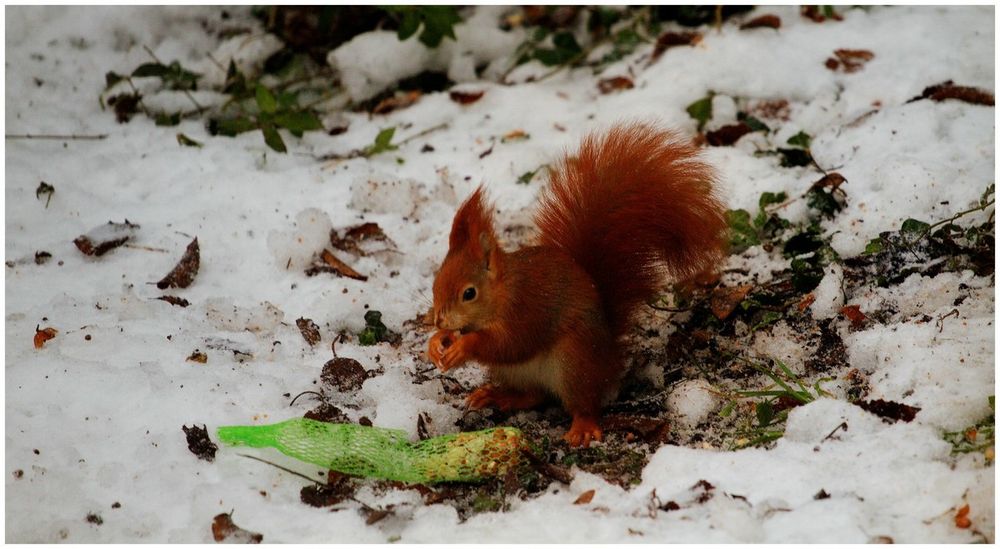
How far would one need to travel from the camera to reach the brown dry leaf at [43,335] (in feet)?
6.87

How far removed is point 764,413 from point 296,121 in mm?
1842

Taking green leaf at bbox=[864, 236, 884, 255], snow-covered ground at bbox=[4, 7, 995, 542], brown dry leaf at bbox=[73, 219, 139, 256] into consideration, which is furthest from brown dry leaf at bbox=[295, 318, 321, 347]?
green leaf at bbox=[864, 236, 884, 255]

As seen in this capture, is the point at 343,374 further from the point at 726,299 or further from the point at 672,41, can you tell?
the point at 672,41

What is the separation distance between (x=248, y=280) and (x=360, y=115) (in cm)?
104

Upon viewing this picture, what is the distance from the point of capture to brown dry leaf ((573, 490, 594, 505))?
1.72 meters

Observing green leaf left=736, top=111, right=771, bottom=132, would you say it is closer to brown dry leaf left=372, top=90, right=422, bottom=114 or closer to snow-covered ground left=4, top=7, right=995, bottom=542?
snow-covered ground left=4, top=7, right=995, bottom=542

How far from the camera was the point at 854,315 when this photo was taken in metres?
2.18

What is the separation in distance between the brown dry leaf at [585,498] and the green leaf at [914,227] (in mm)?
1107

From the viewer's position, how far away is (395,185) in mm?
2902

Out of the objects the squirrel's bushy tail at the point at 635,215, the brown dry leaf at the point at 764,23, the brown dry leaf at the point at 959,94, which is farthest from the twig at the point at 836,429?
the brown dry leaf at the point at 764,23

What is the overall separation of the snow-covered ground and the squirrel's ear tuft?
365 mm

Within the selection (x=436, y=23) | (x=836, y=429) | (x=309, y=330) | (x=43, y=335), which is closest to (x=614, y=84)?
(x=436, y=23)

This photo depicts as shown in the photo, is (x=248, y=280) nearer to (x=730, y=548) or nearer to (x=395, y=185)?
(x=395, y=185)

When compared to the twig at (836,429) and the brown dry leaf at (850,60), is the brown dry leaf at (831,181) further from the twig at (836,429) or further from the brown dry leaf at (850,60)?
the twig at (836,429)
